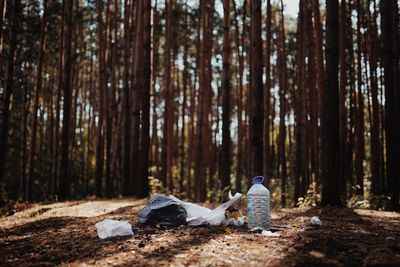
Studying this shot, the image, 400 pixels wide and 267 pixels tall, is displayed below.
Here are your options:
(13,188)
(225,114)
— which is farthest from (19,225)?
(13,188)

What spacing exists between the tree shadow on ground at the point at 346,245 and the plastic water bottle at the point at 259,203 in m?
0.49

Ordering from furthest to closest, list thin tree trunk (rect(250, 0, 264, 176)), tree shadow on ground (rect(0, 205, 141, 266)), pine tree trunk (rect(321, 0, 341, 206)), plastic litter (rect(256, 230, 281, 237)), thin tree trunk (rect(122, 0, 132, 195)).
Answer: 1. thin tree trunk (rect(122, 0, 132, 195))
2. thin tree trunk (rect(250, 0, 264, 176))
3. pine tree trunk (rect(321, 0, 341, 206))
4. plastic litter (rect(256, 230, 281, 237))
5. tree shadow on ground (rect(0, 205, 141, 266))

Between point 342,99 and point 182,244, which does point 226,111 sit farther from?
point 182,244

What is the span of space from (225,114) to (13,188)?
14.0m

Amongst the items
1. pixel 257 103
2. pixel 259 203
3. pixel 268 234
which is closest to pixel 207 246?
pixel 268 234

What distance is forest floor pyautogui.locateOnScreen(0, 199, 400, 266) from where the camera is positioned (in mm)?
3248

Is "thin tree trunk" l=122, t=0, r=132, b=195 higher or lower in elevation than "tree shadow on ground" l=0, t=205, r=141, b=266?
higher

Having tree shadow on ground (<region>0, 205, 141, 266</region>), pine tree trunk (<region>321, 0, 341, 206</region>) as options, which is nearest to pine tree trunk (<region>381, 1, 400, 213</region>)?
pine tree trunk (<region>321, 0, 341, 206</region>)

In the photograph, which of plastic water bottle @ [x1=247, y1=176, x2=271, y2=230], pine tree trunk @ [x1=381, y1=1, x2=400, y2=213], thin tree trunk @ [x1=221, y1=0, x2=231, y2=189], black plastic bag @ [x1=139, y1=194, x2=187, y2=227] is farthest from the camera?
thin tree trunk @ [x1=221, y1=0, x2=231, y2=189]

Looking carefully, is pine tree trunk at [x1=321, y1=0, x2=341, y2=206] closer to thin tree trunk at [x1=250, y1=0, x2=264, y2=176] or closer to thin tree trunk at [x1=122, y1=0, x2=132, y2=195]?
thin tree trunk at [x1=250, y1=0, x2=264, y2=176]

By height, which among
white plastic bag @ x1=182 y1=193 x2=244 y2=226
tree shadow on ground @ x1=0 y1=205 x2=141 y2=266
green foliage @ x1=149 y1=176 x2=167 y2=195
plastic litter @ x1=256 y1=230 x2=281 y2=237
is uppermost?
white plastic bag @ x1=182 y1=193 x2=244 y2=226

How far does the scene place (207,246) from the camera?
382 centimetres

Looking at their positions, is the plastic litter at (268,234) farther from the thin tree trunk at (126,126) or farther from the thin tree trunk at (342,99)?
the thin tree trunk at (342,99)

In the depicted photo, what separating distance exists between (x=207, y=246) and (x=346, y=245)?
1338mm
